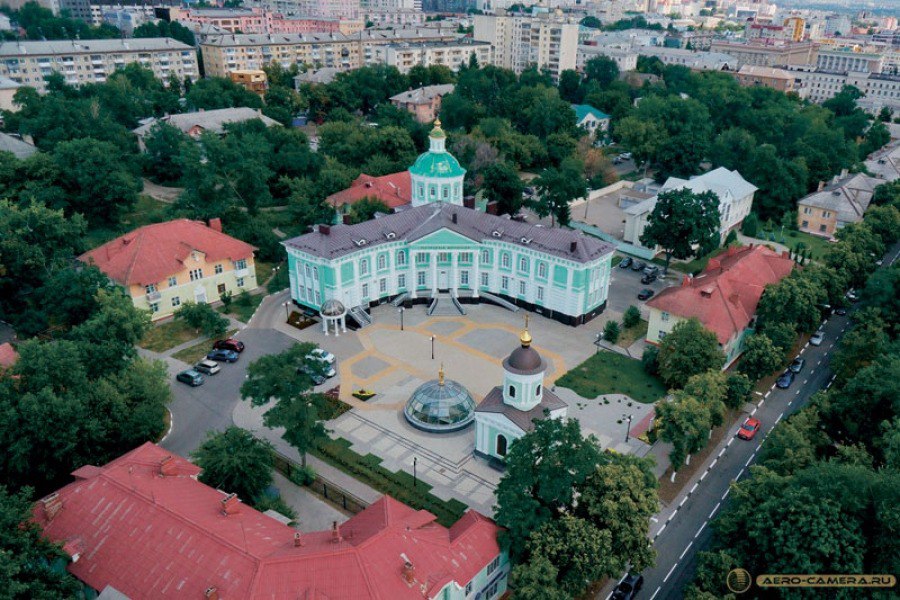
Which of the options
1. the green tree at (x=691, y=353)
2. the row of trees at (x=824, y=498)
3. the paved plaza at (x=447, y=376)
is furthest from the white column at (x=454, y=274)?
the row of trees at (x=824, y=498)

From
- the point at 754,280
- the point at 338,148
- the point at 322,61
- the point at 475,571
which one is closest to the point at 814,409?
the point at 754,280

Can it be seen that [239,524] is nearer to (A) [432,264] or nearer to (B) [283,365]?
(B) [283,365]

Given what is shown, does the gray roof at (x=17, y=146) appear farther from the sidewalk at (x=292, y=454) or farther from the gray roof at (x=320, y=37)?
the gray roof at (x=320, y=37)

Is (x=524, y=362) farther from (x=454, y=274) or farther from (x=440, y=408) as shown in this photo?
(x=454, y=274)

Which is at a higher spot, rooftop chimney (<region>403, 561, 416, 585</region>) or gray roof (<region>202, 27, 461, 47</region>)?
gray roof (<region>202, 27, 461, 47</region>)

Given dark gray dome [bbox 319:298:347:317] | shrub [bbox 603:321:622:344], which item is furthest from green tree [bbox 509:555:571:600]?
dark gray dome [bbox 319:298:347:317]

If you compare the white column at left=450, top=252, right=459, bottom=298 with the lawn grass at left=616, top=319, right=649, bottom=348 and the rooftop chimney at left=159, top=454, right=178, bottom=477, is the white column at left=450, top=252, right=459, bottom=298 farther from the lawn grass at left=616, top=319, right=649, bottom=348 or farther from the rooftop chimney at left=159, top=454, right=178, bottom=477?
the rooftop chimney at left=159, top=454, right=178, bottom=477

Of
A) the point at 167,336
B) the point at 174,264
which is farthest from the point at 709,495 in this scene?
the point at 174,264
